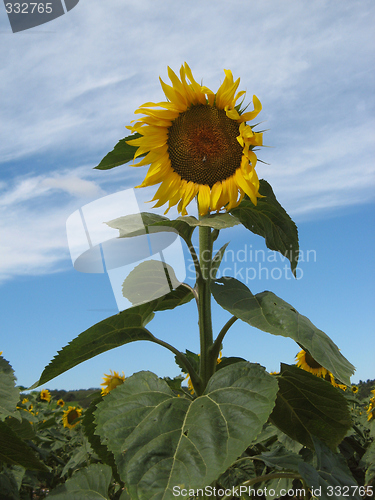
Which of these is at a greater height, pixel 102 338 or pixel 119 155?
pixel 119 155

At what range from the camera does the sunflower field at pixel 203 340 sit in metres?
1.19

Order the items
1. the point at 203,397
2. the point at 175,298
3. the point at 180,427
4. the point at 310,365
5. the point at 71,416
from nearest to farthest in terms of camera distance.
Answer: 1. the point at 180,427
2. the point at 203,397
3. the point at 175,298
4. the point at 310,365
5. the point at 71,416

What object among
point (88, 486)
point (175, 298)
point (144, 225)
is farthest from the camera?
point (175, 298)

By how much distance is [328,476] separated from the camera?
1.50m

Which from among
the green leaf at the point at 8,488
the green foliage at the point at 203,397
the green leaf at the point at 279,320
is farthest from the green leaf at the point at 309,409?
the green leaf at the point at 8,488

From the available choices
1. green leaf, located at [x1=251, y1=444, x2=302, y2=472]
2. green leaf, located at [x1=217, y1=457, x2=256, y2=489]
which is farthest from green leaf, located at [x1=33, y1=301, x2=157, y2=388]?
green leaf, located at [x1=217, y1=457, x2=256, y2=489]

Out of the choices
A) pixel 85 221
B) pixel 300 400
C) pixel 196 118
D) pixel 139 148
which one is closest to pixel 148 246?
pixel 85 221

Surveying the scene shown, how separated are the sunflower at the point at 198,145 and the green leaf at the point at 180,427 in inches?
25.8

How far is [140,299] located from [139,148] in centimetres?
60

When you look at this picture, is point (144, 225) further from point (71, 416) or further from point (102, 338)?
point (71, 416)

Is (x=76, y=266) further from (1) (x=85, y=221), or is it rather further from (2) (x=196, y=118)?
(2) (x=196, y=118)

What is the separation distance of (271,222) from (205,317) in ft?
1.45

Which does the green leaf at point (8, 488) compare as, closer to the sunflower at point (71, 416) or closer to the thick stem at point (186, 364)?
the thick stem at point (186, 364)

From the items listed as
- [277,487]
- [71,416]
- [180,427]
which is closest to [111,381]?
[71,416]
